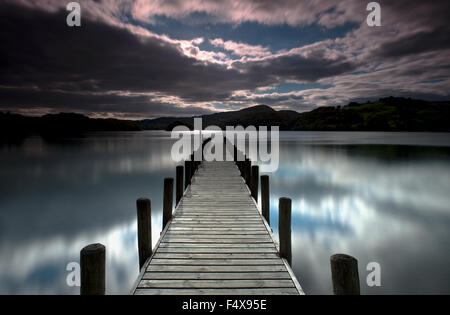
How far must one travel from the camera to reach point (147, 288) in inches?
130

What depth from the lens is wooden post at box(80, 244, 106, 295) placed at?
95.7 inches

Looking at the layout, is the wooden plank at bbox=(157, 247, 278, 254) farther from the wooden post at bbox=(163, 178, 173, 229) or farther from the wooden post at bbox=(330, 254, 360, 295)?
the wooden post at bbox=(330, 254, 360, 295)

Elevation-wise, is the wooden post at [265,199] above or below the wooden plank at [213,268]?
above

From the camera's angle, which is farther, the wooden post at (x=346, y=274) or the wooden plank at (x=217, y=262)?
the wooden plank at (x=217, y=262)

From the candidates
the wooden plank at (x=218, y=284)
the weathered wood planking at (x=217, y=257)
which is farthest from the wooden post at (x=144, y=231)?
the wooden plank at (x=218, y=284)

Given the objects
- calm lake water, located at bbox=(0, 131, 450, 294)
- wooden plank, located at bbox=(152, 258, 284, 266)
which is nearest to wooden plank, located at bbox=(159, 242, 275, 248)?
wooden plank, located at bbox=(152, 258, 284, 266)

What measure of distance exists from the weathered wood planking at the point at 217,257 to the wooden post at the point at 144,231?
0.62 ft

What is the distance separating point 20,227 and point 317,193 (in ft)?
46.7

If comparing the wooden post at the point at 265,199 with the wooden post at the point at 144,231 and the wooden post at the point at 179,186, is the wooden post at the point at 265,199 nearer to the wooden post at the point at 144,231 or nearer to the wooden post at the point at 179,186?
the wooden post at the point at 179,186

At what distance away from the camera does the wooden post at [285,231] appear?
13.7 ft

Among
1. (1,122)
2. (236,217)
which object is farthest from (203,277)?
(1,122)

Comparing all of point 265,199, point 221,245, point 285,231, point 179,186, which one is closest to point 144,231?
point 221,245

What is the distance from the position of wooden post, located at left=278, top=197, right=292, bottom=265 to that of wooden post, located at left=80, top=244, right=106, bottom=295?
293 cm

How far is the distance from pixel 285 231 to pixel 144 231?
2.58 meters
